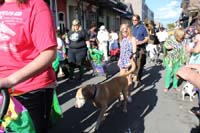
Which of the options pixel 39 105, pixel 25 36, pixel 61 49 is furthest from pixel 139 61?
pixel 25 36

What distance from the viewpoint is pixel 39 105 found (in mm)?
2076

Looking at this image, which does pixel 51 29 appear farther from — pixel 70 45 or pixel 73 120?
pixel 70 45

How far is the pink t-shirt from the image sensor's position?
6.19 ft

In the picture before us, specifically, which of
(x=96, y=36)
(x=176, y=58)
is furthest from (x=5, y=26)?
(x=96, y=36)

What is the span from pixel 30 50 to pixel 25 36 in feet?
0.31

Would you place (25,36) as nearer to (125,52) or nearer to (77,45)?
(125,52)

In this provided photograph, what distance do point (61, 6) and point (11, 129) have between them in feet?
52.7

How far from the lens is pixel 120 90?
19.5 ft

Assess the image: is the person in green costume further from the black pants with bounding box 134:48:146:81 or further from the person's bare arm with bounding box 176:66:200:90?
the person's bare arm with bounding box 176:66:200:90

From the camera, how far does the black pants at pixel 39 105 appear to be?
2014mm

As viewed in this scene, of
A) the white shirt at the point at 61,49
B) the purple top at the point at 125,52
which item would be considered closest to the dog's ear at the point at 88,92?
the purple top at the point at 125,52

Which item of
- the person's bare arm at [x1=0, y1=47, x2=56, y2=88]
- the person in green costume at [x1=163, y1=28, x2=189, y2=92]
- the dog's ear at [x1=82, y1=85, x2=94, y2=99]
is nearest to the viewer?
the person's bare arm at [x1=0, y1=47, x2=56, y2=88]

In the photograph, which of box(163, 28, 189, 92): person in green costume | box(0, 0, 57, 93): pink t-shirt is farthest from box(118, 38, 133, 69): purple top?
box(0, 0, 57, 93): pink t-shirt

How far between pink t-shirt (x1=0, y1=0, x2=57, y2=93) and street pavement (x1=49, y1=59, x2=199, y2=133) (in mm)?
3223
